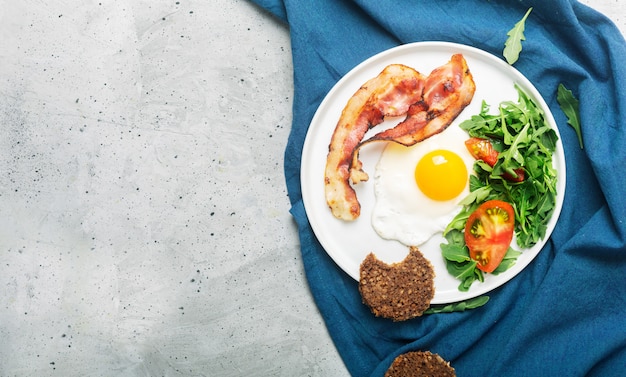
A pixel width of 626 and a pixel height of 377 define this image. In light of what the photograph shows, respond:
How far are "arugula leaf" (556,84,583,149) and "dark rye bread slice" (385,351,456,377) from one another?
55.8 inches

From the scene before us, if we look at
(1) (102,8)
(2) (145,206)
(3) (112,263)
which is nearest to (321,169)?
(2) (145,206)

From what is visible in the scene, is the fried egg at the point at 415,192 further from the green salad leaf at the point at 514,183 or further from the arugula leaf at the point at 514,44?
the arugula leaf at the point at 514,44

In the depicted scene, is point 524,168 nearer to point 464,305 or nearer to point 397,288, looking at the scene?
point 464,305

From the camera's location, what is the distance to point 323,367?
3.15 m

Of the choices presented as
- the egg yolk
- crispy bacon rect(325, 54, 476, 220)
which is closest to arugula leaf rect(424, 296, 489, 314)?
the egg yolk

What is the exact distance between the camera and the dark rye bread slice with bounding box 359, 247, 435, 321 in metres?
2.93

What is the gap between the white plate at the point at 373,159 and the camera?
2.97 meters

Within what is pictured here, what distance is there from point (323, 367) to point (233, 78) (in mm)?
1753

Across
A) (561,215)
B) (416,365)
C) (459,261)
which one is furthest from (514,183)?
(416,365)

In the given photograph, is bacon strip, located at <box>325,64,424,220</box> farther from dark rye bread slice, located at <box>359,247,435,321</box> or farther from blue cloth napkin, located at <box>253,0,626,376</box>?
dark rye bread slice, located at <box>359,247,435,321</box>

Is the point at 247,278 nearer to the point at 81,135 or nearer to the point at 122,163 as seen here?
the point at 122,163

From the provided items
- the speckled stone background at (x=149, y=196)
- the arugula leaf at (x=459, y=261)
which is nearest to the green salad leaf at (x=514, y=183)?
the arugula leaf at (x=459, y=261)

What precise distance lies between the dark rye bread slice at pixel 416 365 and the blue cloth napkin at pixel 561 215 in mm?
46

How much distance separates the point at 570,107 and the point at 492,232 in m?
0.84
